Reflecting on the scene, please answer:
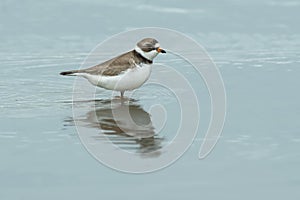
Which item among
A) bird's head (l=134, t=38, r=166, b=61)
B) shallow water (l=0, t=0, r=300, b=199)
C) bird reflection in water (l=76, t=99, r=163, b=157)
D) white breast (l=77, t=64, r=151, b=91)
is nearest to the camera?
shallow water (l=0, t=0, r=300, b=199)

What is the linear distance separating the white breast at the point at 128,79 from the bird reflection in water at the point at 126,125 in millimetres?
154

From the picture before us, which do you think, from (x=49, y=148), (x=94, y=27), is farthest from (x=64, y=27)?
(x=49, y=148)

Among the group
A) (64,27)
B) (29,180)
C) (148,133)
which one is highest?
(64,27)

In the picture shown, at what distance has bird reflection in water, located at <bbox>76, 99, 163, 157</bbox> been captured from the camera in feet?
24.0

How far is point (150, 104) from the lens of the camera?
8.66 metres

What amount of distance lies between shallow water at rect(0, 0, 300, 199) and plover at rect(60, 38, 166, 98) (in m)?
0.19

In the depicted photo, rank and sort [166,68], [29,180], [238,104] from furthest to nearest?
[166,68] → [238,104] → [29,180]

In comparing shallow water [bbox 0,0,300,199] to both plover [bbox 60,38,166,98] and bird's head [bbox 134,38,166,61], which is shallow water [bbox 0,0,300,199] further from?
bird's head [bbox 134,38,166,61]

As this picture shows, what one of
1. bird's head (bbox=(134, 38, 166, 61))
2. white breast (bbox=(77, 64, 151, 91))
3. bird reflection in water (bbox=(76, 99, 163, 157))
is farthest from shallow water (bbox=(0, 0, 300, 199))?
bird's head (bbox=(134, 38, 166, 61))

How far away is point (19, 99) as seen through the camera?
882 centimetres

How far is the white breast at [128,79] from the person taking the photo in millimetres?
8906

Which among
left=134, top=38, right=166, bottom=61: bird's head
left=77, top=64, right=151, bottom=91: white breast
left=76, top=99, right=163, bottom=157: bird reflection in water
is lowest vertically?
left=76, top=99, right=163, bottom=157: bird reflection in water

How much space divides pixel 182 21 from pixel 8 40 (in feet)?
7.64

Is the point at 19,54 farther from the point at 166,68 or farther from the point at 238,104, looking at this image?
the point at 238,104
